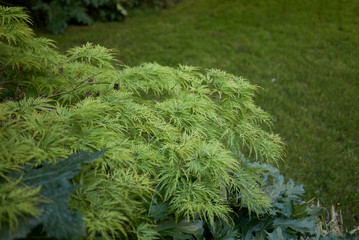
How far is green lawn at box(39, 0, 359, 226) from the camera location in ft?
9.90

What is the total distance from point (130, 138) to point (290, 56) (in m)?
4.51

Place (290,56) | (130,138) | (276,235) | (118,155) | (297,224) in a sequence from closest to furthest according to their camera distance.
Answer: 1. (118,155)
2. (130,138)
3. (276,235)
4. (297,224)
5. (290,56)

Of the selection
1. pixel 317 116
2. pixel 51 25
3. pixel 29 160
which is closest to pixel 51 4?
pixel 51 25

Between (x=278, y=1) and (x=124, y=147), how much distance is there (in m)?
7.28

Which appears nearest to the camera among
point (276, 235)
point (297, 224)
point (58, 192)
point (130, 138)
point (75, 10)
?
point (58, 192)

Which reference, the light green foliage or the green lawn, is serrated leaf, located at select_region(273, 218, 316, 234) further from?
the green lawn

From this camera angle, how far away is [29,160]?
1.04 meters

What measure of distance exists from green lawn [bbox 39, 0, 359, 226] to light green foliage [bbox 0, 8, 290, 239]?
61.6 inches

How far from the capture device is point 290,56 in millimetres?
5133

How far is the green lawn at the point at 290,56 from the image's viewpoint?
3.02m

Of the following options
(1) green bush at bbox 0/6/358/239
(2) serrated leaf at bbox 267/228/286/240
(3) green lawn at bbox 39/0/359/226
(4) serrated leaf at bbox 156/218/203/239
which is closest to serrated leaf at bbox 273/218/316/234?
(1) green bush at bbox 0/6/358/239

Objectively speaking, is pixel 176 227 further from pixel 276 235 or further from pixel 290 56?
pixel 290 56

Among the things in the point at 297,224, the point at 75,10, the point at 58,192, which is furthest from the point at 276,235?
the point at 75,10

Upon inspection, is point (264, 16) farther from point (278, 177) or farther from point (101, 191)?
point (101, 191)
